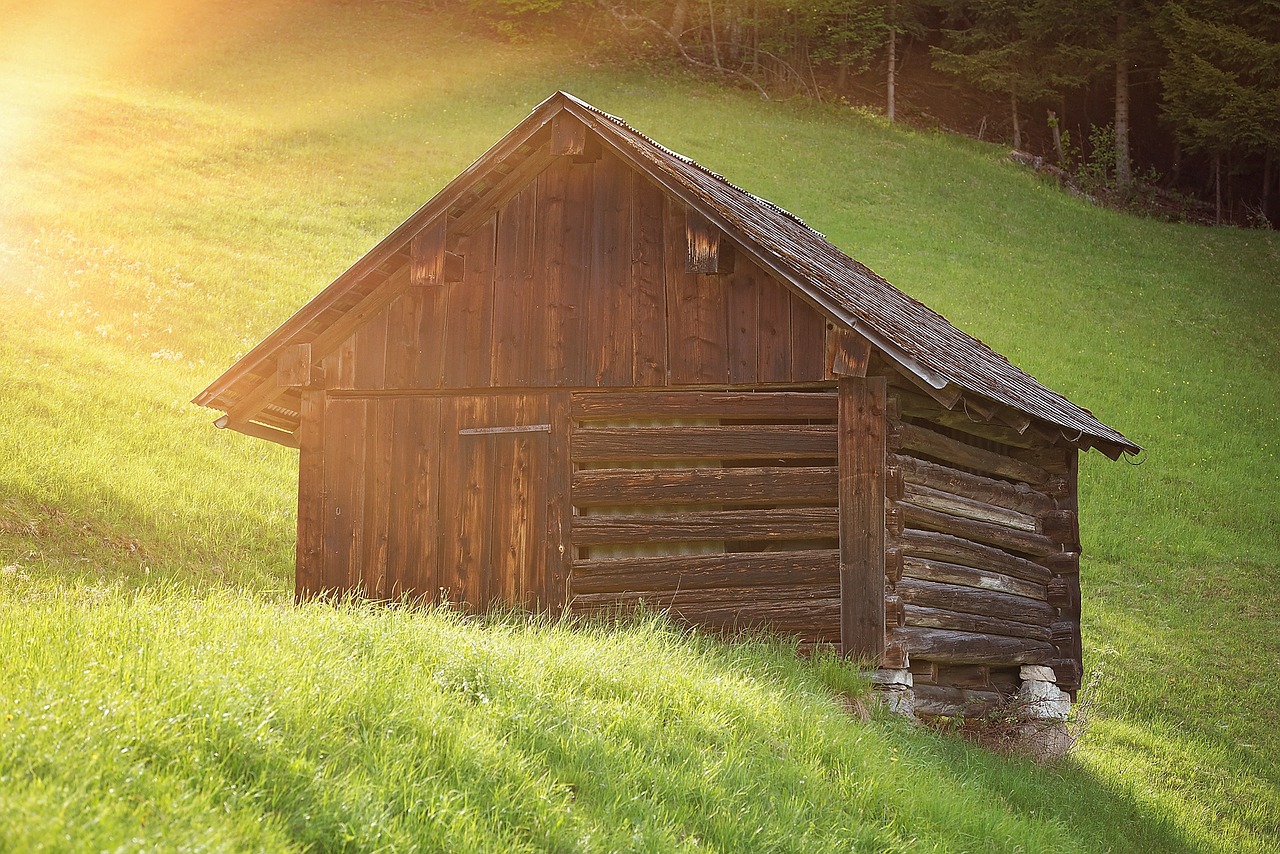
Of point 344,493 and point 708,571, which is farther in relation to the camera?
point 344,493

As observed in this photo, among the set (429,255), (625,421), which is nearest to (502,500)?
(625,421)

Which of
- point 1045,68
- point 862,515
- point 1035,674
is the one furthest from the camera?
point 1045,68

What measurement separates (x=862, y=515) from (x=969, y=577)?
2.04 m

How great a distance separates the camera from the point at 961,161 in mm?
45281

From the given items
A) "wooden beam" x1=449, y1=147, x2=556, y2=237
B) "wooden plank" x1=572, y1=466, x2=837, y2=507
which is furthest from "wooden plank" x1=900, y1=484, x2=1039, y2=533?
"wooden beam" x1=449, y1=147, x2=556, y2=237

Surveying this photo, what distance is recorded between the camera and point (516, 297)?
11.4m

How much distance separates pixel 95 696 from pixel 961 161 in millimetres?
44813

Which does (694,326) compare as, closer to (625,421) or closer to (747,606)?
(625,421)

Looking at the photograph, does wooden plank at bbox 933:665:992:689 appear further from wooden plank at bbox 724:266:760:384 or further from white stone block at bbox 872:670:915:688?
wooden plank at bbox 724:266:760:384

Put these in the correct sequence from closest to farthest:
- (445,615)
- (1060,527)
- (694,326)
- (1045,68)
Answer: (445,615) → (694,326) → (1060,527) → (1045,68)

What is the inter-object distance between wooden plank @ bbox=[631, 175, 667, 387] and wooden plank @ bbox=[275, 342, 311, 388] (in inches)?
130

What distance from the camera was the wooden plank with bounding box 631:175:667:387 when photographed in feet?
35.9

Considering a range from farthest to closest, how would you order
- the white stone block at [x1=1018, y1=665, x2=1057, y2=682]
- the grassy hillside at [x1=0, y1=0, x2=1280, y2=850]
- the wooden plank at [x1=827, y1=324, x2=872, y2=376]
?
the white stone block at [x1=1018, y1=665, x2=1057, y2=682] < the wooden plank at [x1=827, y1=324, x2=872, y2=376] < the grassy hillside at [x1=0, y1=0, x2=1280, y2=850]

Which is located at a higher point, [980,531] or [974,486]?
[974,486]
